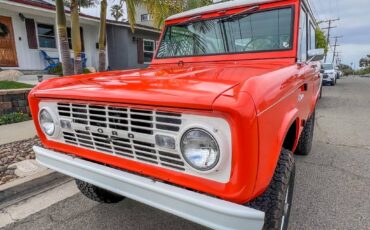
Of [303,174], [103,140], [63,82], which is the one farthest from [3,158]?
[303,174]

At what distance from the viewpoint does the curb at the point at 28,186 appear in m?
3.06

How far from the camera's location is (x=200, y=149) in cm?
150

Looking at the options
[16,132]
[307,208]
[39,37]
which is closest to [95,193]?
[307,208]

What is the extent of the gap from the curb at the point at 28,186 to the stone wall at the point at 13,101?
363 centimetres

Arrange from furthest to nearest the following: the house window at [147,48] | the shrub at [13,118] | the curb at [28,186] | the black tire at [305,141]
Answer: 1. the house window at [147,48]
2. the shrub at [13,118]
3. the black tire at [305,141]
4. the curb at [28,186]

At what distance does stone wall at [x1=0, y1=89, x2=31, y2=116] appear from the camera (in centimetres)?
619

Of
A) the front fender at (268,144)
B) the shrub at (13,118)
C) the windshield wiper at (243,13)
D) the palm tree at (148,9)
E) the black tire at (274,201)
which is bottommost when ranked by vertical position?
the shrub at (13,118)

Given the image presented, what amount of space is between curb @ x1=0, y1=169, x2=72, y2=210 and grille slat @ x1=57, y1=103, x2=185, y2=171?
154 centimetres

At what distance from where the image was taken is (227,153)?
1.42 meters

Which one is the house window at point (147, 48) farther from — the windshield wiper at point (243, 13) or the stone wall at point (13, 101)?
the windshield wiper at point (243, 13)

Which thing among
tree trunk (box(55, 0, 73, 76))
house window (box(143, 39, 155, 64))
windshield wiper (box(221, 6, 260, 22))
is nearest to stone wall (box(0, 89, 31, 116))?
tree trunk (box(55, 0, 73, 76))

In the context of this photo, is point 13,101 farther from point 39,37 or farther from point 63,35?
point 39,37

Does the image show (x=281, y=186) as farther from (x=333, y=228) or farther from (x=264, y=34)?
(x=264, y=34)

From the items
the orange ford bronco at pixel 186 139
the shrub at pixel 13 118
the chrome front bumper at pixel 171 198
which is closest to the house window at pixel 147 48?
the shrub at pixel 13 118
